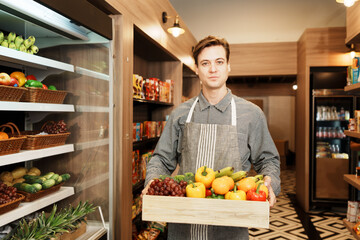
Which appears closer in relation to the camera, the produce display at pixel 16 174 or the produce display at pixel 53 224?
the produce display at pixel 53 224

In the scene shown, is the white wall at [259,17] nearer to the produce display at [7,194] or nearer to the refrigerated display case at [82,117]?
the refrigerated display case at [82,117]

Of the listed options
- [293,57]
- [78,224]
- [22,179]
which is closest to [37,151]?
[22,179]

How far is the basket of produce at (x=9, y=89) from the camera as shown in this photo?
1669 millimetres

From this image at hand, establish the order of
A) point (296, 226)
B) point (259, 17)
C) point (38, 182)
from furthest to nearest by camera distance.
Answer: point (259, 17) → point (296, 226) → point (38, 182)

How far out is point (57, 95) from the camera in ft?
6.95

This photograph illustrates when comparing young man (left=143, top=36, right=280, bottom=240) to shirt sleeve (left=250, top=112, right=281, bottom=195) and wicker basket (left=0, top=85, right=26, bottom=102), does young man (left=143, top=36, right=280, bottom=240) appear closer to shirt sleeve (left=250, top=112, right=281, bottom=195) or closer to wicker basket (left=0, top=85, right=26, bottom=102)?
shirt sleeve (left=250, top=112, right=281, bottom=195)

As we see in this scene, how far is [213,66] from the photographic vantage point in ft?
5.91

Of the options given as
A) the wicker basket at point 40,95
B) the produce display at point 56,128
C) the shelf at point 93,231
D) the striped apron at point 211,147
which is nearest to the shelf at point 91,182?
the shelf at point 93,231

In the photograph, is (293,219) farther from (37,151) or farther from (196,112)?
(37,151)

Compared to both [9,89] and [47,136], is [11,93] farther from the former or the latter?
[47,136]

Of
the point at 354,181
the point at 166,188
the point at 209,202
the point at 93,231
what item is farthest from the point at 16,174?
the point at 354,181

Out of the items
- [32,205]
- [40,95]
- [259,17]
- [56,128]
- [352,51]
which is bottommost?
[32,205]

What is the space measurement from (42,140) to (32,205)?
1.30 feet

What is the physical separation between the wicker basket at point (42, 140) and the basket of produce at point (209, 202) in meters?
0.87
